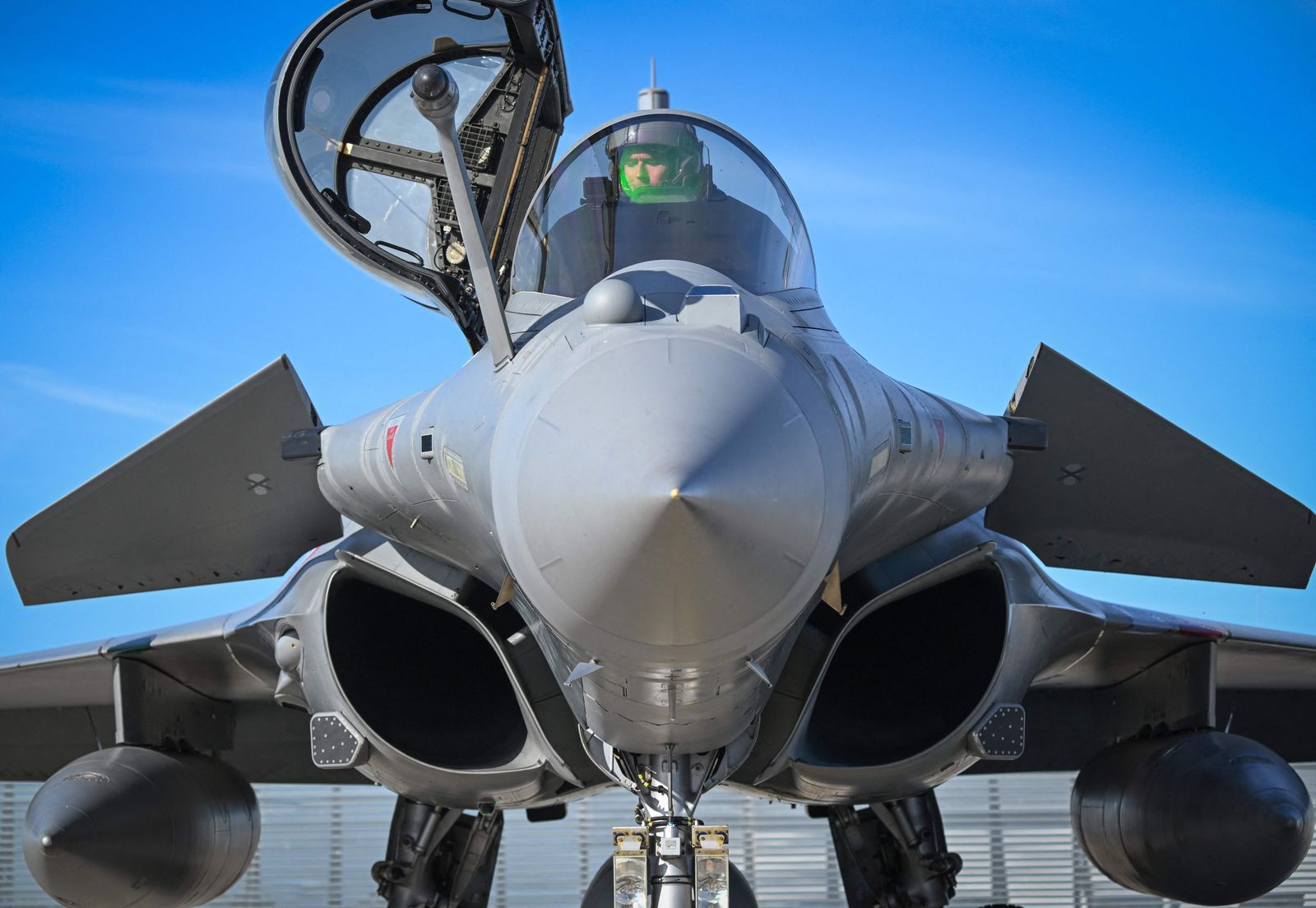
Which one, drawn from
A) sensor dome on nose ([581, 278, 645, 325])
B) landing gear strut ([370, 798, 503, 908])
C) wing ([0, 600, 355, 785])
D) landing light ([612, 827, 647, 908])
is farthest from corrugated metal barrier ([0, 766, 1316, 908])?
sensor dome on nose ([581, 278, 645, 325])

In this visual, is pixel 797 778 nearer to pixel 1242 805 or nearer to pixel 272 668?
pixel 1242 805

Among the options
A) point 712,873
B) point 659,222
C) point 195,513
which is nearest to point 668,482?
point 712,873

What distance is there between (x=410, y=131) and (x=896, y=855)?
14.0 ft

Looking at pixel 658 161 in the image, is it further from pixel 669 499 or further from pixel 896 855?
pixel 896 855

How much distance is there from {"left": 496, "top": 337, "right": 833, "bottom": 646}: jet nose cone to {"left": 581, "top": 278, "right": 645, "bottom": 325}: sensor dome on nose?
17 cm

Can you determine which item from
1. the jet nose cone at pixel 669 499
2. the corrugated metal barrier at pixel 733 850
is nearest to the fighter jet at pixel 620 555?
the jet nose cone at pixel 669 499

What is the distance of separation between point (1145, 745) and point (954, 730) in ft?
5.26

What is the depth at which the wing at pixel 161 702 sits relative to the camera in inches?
248

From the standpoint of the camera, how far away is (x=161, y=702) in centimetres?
658

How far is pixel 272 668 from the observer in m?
6.09

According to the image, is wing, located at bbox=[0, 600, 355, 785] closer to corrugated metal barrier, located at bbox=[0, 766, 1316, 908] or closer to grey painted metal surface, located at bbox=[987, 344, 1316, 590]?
grey painted metal surface, located at bbox=[987, 344, 1316, 590]

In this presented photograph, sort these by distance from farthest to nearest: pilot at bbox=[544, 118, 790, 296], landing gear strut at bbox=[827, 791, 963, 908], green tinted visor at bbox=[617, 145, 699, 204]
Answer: landing gear strut at bbox=[827, 791, 963, 908] → green tinted visor at bbox=[617, 145, 699, 204] → pilot at bbox=[544, 118, 790, 296]

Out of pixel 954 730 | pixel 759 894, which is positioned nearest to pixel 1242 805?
pixel 954 730

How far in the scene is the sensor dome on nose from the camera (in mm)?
3324
